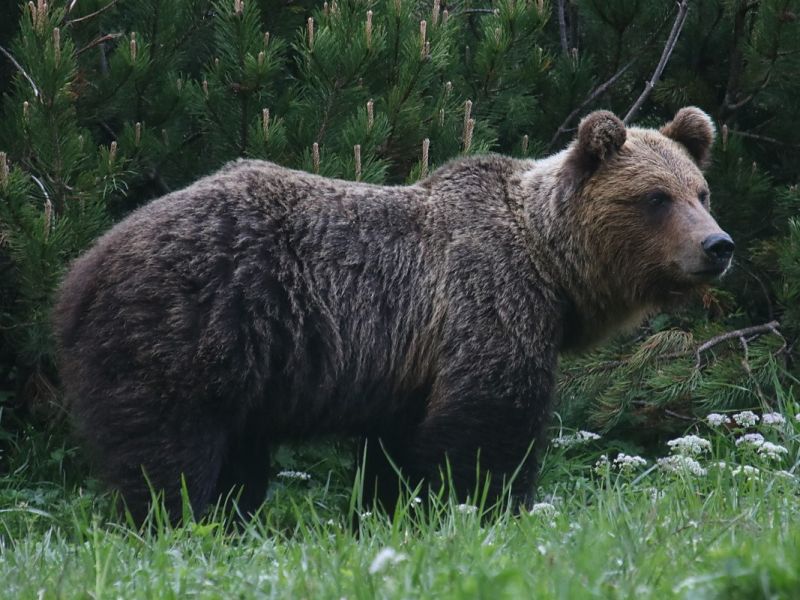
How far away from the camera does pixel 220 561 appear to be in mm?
4043

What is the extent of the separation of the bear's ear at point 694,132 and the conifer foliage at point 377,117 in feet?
3.43

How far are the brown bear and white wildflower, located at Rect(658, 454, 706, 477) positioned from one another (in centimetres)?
76

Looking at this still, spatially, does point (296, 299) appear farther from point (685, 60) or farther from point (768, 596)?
point (685, 60)

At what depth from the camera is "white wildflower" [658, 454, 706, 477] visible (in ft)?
16.7

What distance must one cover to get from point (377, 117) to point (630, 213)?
1.79m

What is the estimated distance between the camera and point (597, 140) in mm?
6348

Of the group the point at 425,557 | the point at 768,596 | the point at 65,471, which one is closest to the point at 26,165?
the point at 65,471

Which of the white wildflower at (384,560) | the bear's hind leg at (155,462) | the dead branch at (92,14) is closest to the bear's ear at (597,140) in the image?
the bear's hind leg at (155,462)

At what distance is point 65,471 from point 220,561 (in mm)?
4015

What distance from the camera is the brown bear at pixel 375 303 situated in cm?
554

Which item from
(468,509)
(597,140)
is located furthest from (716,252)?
(468,509)

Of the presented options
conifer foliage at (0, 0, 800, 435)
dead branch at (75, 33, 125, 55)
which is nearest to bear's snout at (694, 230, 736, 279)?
conifer foliage at (0, 0, 800, 435)

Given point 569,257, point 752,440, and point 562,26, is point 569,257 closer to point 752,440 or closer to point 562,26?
point 752,440

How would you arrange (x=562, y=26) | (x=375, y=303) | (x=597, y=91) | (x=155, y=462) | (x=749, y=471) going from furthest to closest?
(x=562, y=26)
(x=597, y=91)
(x=375, y=303)
(x=155, y=462)
(x=749, y=471)
